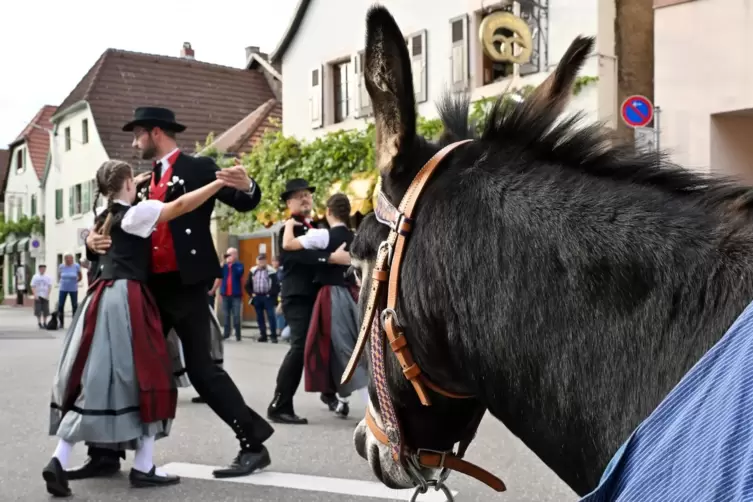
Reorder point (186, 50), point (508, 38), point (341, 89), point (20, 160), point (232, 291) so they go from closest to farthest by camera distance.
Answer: point (508, 38)
point (232, 291)
point (341, 89)
point (186, 50)
point (20, 160)

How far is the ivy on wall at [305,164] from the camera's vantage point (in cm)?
1692

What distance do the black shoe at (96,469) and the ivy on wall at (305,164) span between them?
11.3 metres

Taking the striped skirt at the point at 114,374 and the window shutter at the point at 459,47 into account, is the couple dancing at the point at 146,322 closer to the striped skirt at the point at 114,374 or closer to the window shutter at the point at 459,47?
the striped skirt at the point at 114,374

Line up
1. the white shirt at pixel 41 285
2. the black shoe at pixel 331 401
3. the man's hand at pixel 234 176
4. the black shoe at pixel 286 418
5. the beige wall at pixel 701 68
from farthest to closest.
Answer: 1. the white shirt at pixel 41 285
2. the beige wall at pixel 701 68
3. the black shoe at pixel 331 401
4. the black shoe at pixel 286 418
5. the man's hand at pixel 234 176

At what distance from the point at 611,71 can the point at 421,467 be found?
43.0ft

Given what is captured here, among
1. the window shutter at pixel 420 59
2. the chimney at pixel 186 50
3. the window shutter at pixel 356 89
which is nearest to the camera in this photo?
the window shutter at pixel 420 59

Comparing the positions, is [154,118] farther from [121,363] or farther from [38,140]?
[38,140]

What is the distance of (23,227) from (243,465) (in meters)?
43.2

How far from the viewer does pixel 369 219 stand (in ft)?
5.98

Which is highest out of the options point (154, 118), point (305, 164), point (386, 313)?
point (305, 164)

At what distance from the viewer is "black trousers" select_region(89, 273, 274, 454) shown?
4.58 meters

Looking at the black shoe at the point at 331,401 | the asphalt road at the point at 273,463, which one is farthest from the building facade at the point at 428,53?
the asphalt road at the point at 273,463

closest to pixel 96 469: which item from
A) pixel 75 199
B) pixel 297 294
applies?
pixel 297 294

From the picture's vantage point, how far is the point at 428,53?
16594 millimetres
